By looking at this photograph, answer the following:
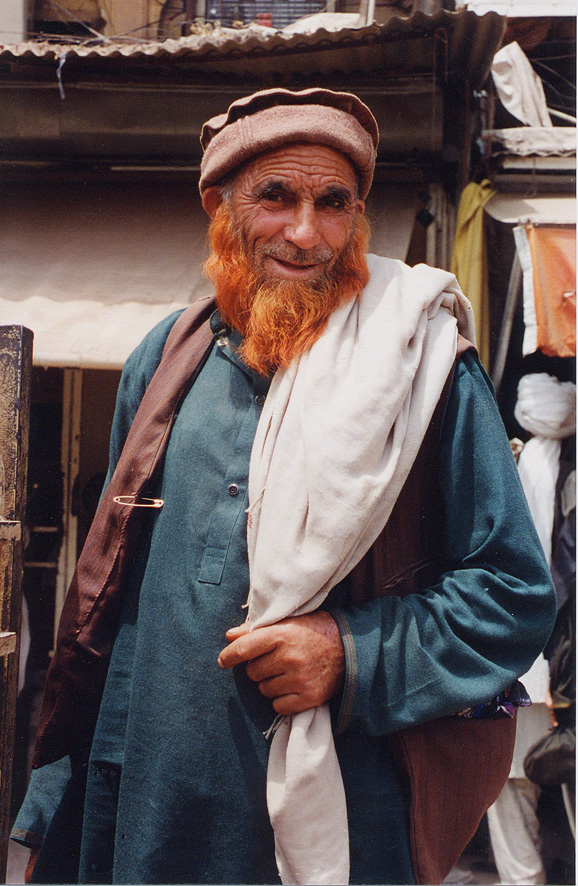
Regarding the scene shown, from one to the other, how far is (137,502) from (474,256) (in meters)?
2.43

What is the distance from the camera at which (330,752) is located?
3.85ft

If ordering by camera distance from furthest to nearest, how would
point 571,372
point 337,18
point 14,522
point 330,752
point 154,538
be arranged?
1. point 571,372
2. point 337,18
3. point 14,522
4. point 154,538
5. point 330,752

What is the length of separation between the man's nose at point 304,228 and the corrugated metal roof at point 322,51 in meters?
1.63

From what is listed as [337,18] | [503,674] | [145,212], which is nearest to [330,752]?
[503,674]

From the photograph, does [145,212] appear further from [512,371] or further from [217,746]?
[217,746]

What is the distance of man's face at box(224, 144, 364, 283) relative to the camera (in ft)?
4.84

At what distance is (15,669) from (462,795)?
104 centimetres

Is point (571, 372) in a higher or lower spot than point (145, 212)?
lower

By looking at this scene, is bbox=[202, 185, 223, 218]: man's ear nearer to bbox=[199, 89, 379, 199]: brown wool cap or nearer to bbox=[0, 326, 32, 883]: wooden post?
bbox=[199, 89, 379, 199]: brown wool cap

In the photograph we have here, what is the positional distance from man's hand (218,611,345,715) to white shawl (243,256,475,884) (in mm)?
25

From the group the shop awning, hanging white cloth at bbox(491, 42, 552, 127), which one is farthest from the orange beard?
hanging white cloth at bbox(491, 42, 552, 127)

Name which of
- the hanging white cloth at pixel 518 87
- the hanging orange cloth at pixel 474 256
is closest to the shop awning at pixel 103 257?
the hanging orange cloth at pixel 474 256

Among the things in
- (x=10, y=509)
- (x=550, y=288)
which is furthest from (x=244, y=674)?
(x=550, y=288)

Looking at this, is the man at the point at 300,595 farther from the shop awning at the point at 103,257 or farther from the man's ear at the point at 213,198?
the shop awning at the point at 103,257
